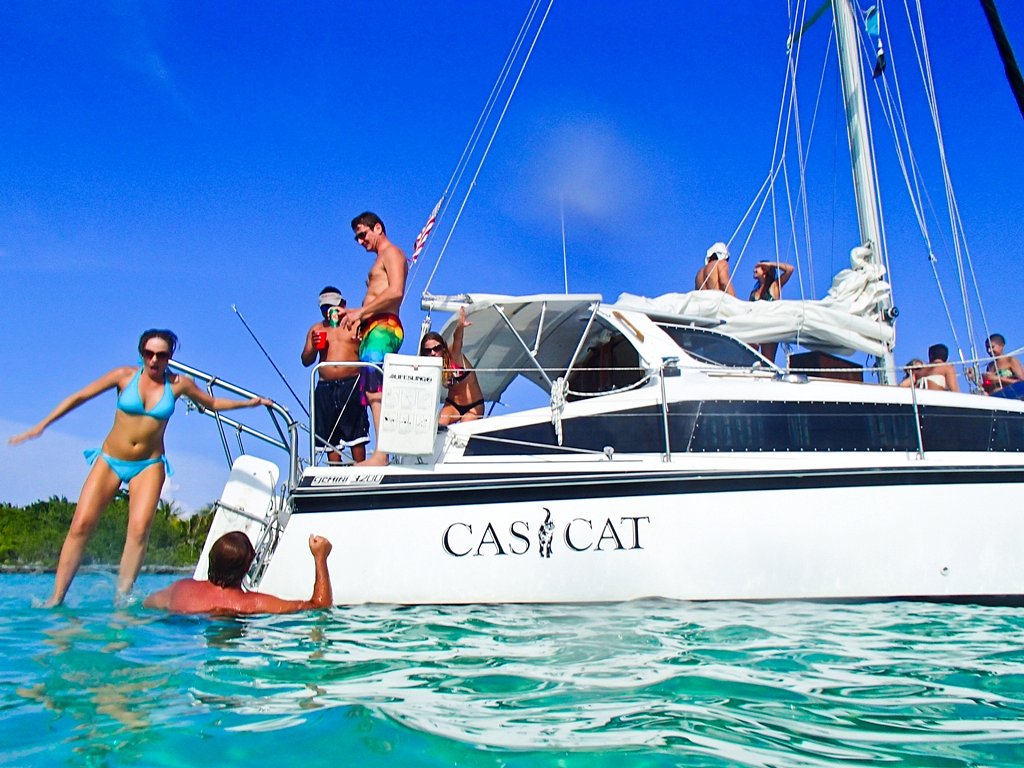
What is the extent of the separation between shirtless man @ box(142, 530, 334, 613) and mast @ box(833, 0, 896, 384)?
20.8ft

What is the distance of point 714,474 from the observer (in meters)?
5.36

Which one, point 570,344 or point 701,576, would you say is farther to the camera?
point 570,344

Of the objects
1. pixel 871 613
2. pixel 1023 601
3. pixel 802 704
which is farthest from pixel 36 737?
pixel 1023 601

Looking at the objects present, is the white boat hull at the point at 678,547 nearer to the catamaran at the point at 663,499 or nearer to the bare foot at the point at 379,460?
the catamaran at the point at 663,499

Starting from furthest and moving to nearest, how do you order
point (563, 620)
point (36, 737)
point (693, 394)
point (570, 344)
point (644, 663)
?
1. point (570, 344)
2. point (693, 394)
3. point (563, 620)
4. point (644, 663)
5. point (36, 737)

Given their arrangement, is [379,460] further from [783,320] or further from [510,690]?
[783,320]

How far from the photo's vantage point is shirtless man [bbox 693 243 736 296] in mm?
8023

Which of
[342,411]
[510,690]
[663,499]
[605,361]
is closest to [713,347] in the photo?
[605,361]

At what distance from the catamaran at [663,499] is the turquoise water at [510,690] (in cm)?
54

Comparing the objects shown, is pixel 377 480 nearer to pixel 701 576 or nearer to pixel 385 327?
pixel 385 327

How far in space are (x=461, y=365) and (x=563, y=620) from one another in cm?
301

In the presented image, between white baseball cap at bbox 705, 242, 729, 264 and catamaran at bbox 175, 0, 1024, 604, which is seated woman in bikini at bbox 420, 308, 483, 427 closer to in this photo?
catamaran at bbox 175, 0, 1024, 604

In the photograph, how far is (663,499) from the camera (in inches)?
210

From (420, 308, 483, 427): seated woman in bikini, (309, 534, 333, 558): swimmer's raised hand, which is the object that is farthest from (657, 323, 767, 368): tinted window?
(309, 534, 333, 558): swimmer's raised hand
